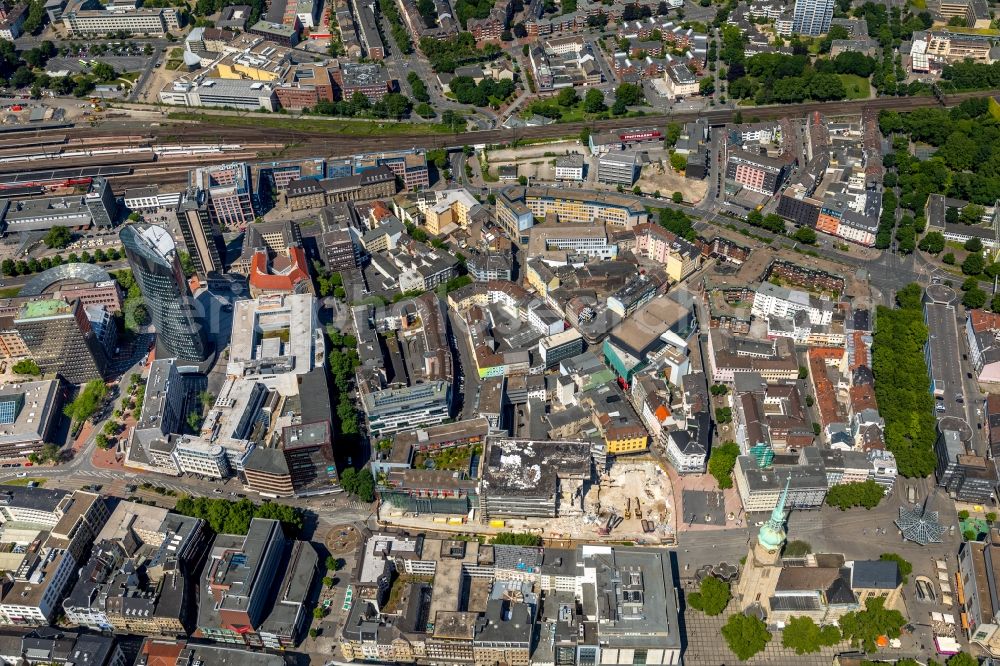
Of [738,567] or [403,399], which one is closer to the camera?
[738,567]

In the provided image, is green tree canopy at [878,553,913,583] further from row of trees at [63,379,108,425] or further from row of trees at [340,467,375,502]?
row of trees at [63,379,108,425]

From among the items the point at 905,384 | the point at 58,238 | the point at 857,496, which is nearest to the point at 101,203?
the point at 58,238

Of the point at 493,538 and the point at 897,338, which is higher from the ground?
the point at 897,338

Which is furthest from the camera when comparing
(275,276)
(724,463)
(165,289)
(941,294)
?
(275,276)

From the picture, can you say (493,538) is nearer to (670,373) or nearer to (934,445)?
(670,373)

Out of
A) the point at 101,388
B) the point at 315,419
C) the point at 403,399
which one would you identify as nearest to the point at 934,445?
the point at 403,399

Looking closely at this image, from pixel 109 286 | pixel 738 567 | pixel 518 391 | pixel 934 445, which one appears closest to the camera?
pixel 738 567

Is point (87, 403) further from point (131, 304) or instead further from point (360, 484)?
point (360, 484)

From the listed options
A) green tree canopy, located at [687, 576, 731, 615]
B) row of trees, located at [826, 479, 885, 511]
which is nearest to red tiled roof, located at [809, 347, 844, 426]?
row of trees, located at [826, 479, 885, 511]
